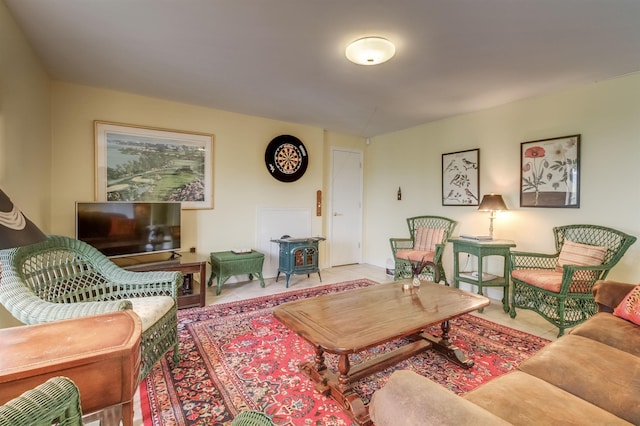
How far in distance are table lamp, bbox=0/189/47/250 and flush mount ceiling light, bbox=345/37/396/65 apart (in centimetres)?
219

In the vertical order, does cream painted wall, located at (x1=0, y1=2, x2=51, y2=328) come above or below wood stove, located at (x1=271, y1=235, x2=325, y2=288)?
above

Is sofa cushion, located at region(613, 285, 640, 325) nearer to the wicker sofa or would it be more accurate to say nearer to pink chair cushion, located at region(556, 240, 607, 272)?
the wicker sofa

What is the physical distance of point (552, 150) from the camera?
321cm

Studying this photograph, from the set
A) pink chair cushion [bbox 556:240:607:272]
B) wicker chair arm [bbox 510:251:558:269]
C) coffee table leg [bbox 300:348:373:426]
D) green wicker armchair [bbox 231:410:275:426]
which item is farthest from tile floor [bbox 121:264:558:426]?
green wicker armchair [bbox 231:410:275:426]

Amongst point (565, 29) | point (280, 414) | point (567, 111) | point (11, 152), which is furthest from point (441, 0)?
→ point (11, 152)

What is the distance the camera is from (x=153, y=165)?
3539mm

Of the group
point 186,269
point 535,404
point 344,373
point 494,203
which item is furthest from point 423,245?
point 535,404

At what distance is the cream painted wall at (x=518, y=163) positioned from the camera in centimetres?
278

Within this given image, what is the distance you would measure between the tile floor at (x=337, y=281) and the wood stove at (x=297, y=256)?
209 mm

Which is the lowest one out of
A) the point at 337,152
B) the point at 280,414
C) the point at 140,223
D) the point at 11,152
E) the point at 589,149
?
the point at 280,414

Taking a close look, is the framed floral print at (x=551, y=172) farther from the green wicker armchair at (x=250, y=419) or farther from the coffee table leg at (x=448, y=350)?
the green wicker armchair at (x=250, y=419)

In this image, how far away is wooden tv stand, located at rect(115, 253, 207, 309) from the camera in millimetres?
3040

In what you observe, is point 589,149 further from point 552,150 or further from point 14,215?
point 14,215

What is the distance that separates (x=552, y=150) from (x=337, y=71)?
2.52 metres
